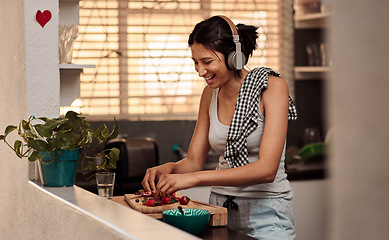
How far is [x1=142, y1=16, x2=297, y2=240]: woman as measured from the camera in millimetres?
1687

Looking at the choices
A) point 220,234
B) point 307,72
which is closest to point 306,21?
point 307,72

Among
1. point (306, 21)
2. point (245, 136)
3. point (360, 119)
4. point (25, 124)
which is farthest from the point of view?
point (306, 21)

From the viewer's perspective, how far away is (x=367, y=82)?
0.88 feet

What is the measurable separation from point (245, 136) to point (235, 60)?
265 mm

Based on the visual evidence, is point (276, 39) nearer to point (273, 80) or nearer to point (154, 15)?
point (154, 15)

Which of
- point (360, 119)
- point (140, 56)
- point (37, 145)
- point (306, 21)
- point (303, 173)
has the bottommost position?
point (303, 173)

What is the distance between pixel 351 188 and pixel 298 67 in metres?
4.11

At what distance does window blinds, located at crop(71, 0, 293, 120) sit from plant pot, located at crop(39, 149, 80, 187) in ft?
5.50

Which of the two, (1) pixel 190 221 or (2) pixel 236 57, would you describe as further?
(2) pixel 236 57

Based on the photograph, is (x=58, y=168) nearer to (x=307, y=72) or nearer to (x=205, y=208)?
(x=205, y=208)

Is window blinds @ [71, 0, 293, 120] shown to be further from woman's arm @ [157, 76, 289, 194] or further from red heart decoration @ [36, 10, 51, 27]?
woman's arm @ [157, 76, 289, 194]

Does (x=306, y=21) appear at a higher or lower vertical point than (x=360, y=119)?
higher

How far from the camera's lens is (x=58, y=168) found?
2031 millimetres

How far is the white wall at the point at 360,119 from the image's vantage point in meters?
0.27
